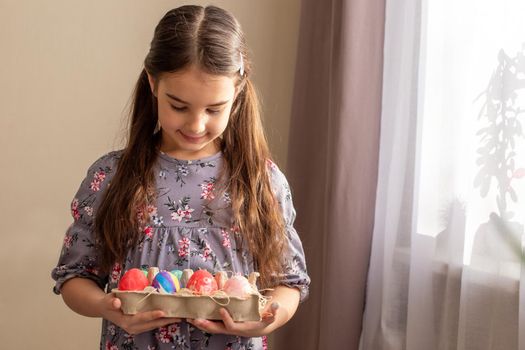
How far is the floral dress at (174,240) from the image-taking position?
1508 mm

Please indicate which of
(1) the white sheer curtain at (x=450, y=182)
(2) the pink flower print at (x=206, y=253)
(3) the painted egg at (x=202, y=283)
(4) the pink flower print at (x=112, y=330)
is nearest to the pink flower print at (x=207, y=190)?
(2) the pink flower print at (x=206, y=253)

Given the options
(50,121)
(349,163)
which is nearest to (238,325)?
(349,163)

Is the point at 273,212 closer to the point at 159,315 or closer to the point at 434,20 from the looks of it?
the point at 159,315

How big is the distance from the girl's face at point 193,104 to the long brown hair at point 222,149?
2 centimetres

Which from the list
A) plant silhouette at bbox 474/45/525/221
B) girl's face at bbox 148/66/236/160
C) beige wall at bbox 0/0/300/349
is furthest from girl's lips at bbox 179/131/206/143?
beige wall at bbox 0/0/300/349

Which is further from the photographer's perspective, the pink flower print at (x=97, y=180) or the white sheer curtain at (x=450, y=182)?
the white sheer curtain at (x=450, y=182)

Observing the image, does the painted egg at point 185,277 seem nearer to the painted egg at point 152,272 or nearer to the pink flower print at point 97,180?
the painted egg at point 152,272

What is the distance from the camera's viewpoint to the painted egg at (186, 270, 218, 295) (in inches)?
54.2

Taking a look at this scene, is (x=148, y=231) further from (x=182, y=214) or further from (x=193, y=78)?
(x=193, y=78)

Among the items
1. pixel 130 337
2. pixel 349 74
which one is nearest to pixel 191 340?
pixel 130 337

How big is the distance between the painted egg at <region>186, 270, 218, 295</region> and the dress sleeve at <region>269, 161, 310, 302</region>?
25cm

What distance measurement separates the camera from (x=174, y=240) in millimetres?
1517

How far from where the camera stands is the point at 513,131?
1748 mm

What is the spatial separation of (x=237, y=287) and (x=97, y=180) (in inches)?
15.9
